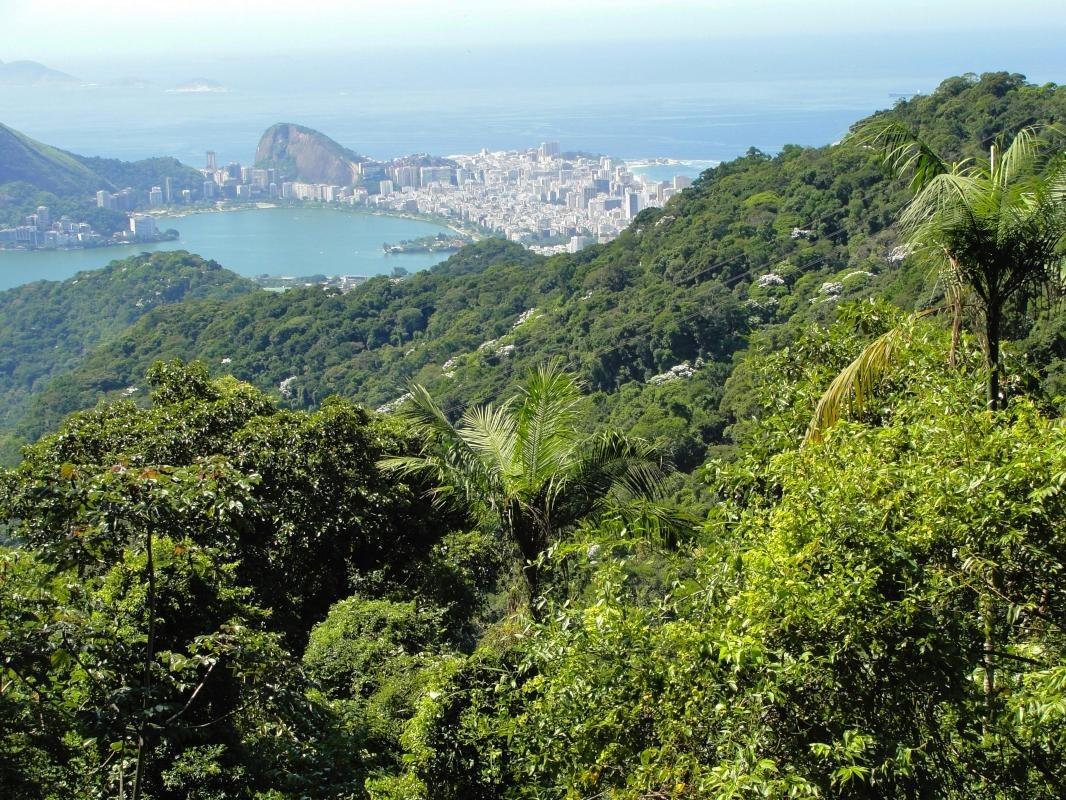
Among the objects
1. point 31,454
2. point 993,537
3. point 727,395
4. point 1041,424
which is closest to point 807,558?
point 993,537

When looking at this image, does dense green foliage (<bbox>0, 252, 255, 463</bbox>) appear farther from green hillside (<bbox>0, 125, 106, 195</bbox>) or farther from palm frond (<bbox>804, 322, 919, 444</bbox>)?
palm frond (<bbox>804, 322, 919, 444</bbox>)

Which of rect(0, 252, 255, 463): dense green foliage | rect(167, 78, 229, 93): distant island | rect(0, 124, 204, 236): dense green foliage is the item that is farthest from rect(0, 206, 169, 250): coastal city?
rect(167, 78, 229, 93): distant island

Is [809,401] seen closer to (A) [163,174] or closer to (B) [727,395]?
(B) [727,395]

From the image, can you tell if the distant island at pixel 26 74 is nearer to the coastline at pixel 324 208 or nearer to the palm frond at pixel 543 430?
the coastline at pixel 324 208

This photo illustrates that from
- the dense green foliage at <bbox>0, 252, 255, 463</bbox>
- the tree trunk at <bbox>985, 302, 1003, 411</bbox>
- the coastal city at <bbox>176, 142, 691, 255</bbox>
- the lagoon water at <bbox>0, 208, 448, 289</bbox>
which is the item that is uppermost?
Answer: the coastal city at <bbox>176, 142, 691, 255</bbox>

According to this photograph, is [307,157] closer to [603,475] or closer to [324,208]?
[324,208]

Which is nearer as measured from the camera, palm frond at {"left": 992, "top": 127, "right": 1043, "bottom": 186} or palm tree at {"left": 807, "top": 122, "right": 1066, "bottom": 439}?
palm tree at {"left": 807, "top": 122, "right": 1066, "bottom": 439}
